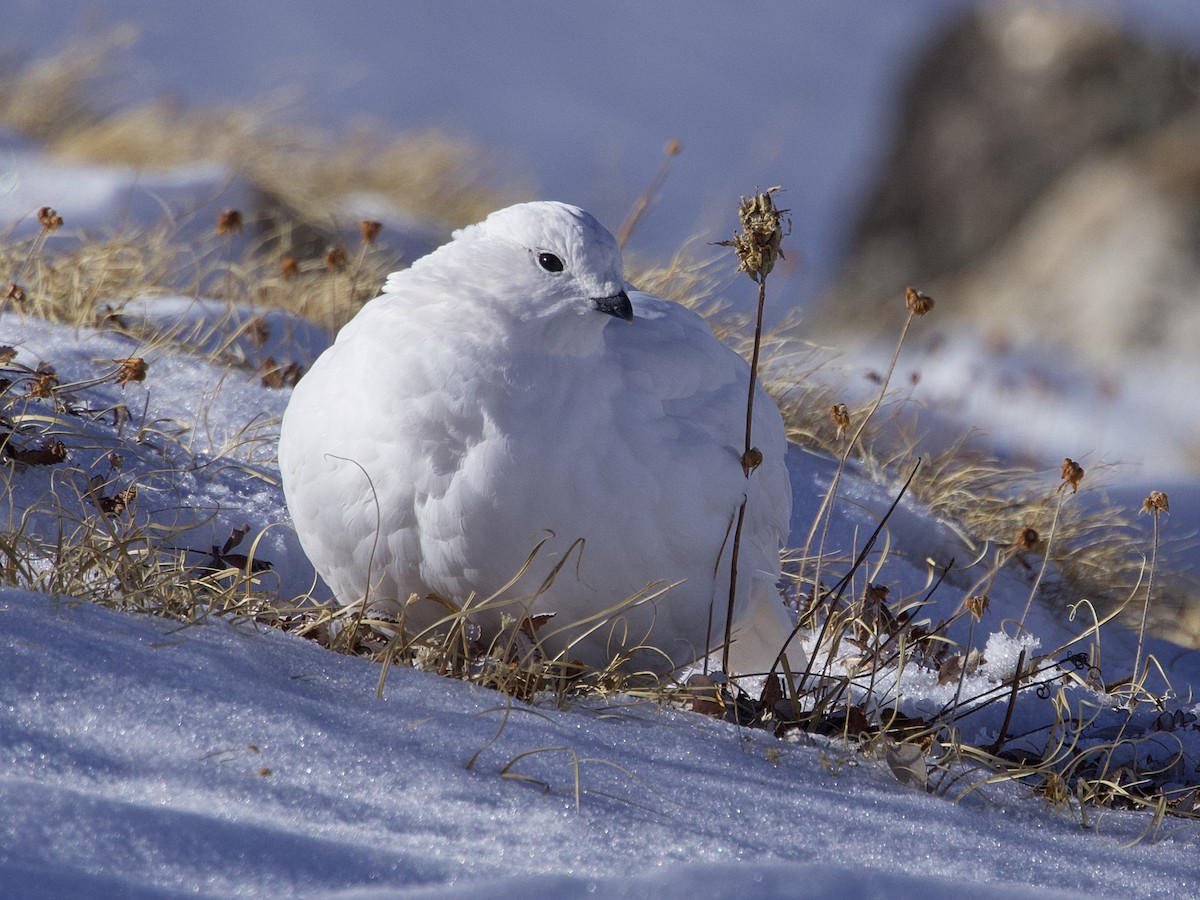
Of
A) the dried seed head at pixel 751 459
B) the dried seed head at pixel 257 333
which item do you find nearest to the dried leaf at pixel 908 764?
the dried seed head at pixel 751 459

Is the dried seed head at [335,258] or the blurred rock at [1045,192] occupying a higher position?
the blurred rock at [1045,192]

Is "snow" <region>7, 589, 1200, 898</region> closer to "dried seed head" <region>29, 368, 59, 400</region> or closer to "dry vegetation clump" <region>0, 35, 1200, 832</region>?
"dry vegetation clump" <region>0, 35, 1200, 832</region>

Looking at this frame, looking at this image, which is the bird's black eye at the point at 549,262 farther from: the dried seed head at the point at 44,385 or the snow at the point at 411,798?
the dried seed head at the point at 44,385

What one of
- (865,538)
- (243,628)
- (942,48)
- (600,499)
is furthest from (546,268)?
(942,48)

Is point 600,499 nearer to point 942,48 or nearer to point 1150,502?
point 1150,502

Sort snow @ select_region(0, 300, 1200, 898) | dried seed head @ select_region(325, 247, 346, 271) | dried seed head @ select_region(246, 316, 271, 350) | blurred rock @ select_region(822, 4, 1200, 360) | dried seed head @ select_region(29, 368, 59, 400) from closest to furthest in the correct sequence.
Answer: snow @ select_region(0, 300, 1200, 898)
dried seed head @ select_region(29, 368, 59, 400)
dried seed head @ select_region(325, 247, 346, 271)
dried seed head @ select_region(246, 316, 271, 350)
blurred rock @ select_region(822, 4, 1200, 360)

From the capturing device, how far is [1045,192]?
36.3 feet

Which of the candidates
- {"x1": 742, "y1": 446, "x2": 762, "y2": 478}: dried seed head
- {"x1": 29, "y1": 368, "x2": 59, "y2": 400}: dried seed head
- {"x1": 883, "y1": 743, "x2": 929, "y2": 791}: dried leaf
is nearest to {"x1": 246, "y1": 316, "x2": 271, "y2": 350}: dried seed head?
{"x1": 29, "y1": 368, "x2": 59, "y2": 400}: dried seed head

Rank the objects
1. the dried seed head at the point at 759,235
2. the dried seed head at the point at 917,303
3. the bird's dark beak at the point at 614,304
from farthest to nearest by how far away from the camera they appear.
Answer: the dried seed head at the point at 917,303
the bird's dark beak at the point at 614,304
the dried seed head at the point at 759,235

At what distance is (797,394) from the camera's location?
427cm

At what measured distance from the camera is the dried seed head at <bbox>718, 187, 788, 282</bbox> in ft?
6.78

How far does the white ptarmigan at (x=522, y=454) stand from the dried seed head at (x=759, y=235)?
218 mm

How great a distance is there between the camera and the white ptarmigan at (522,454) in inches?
84.4

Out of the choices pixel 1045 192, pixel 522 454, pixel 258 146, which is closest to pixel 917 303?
pixel 522 454
